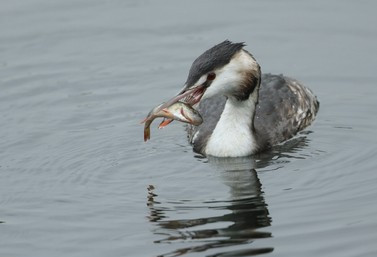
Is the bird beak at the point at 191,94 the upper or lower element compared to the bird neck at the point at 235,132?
upper

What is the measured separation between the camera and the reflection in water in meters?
11.4

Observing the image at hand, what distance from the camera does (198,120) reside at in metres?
13.2

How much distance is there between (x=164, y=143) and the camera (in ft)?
48.5

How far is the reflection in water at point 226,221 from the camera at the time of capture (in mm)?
11367

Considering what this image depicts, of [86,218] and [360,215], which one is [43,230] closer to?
[86,218]

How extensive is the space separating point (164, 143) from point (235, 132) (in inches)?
38.9

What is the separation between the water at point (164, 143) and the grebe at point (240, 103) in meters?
0.23

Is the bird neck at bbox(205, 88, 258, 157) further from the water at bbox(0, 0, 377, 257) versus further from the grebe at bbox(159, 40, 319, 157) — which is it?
the water at bbox(0, 0, 377, 257)

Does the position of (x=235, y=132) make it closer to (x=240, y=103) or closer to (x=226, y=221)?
(x=240, y=103)

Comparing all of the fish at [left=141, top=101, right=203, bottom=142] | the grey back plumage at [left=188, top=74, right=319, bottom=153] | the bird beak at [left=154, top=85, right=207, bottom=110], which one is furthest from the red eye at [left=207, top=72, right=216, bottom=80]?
the grey back plumage at [left=188, top=74, right=319, bottom=153]

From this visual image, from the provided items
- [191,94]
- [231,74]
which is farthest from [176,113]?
[231,74]

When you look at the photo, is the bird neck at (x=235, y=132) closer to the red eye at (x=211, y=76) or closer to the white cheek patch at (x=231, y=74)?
the white cheek patch at (x=231, y=74)

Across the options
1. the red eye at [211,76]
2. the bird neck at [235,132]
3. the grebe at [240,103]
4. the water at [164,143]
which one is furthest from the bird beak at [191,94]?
the bird neck at [235,132]

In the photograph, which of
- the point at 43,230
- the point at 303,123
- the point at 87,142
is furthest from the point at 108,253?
the point at 303,123
